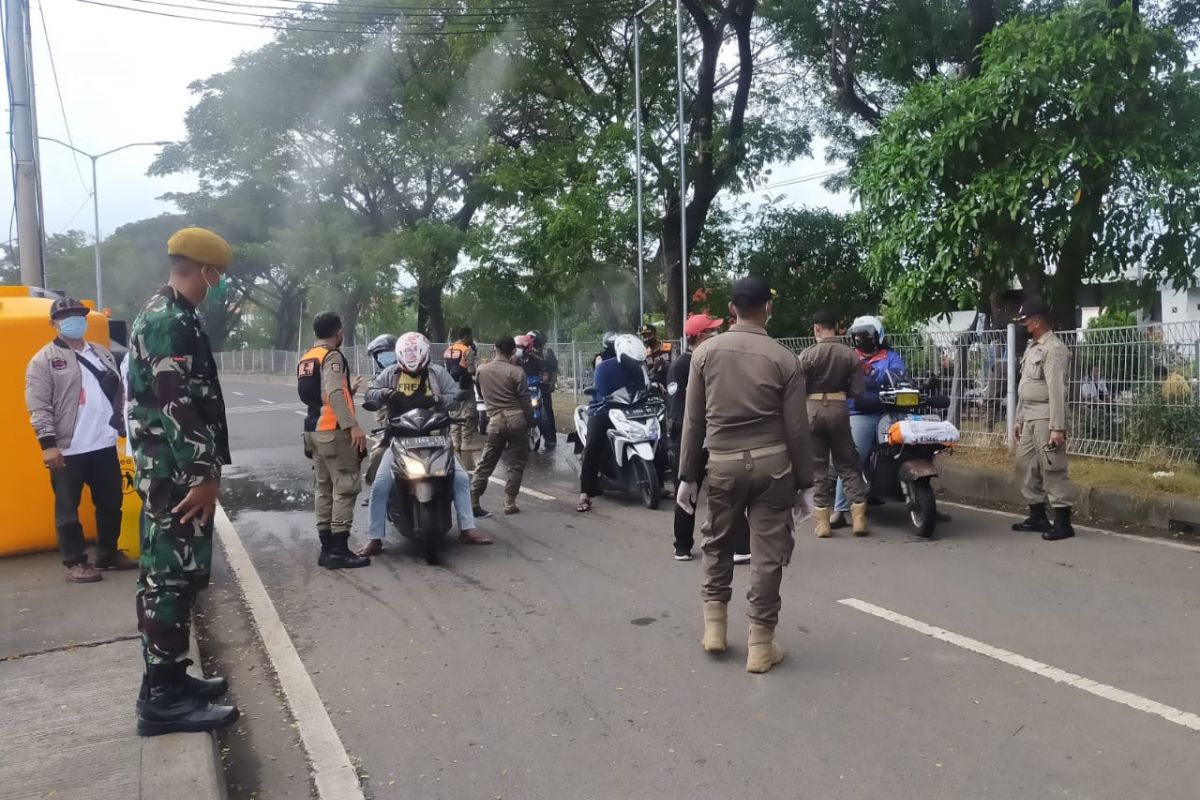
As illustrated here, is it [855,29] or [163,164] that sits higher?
[163,164]

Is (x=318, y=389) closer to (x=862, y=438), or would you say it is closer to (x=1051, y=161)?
(x=862, y=438)

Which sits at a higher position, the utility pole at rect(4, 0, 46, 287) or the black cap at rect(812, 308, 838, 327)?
the utility pole at rect(4, 0, 46, 287)

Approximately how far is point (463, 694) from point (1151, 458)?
24.2 feet

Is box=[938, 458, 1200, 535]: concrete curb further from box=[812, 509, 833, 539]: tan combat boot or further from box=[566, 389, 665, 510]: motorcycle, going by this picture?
box=[566, 389, 665, 510]: motorcycle

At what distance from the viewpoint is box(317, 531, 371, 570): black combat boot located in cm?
728

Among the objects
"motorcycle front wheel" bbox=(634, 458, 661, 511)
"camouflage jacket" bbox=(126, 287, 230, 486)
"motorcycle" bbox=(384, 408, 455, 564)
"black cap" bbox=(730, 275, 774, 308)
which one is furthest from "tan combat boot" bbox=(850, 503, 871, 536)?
"camouflage jacket" bbox=(126, 287, 230, 486)

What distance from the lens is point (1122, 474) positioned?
895cm

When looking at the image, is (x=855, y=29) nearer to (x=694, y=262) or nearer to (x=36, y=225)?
(x=694, y=262)

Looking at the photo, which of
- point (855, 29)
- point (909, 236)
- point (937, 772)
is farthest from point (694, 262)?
point (937, 772)

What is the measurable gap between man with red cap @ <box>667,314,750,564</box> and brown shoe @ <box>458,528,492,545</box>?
1604mm

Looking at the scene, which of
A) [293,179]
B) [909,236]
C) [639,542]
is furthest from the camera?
[293,179]

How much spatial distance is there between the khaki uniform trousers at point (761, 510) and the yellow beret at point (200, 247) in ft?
8.10

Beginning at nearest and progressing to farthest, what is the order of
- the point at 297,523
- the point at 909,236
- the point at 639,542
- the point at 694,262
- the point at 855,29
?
the point at 639,542 < the point at 297,523 < the point at 909,236 < the point at 855,29 < the point at 694,262

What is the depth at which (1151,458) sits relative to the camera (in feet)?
30.2
